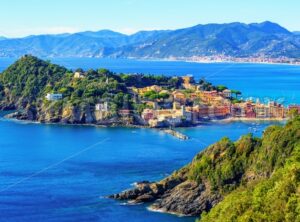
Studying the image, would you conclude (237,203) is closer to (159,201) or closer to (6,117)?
(159,201)

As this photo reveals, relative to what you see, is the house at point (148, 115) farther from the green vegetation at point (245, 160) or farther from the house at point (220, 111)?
the green vegetation at point (245, 160)

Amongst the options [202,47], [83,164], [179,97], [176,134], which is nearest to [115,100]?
[179,97]

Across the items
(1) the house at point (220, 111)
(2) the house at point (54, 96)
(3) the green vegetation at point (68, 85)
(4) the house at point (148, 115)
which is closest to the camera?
(4) the house at point (148, 115)

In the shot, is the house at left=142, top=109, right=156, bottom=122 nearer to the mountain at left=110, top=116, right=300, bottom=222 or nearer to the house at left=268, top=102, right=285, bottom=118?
the house at left=268, top=102, right=285, bottom=118

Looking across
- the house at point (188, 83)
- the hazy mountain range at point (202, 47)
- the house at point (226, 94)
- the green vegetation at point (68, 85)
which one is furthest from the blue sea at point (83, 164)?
the hazy mountain range at point (202, 47)

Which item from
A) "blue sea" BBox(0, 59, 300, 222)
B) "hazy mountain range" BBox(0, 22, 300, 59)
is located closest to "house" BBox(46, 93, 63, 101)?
"blue sea" BBox(0, 59, 300, 222)

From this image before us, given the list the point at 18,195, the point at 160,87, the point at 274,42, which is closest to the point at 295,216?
the point at 18,195

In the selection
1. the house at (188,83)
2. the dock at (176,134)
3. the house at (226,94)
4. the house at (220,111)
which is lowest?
the dock at (176,134)
